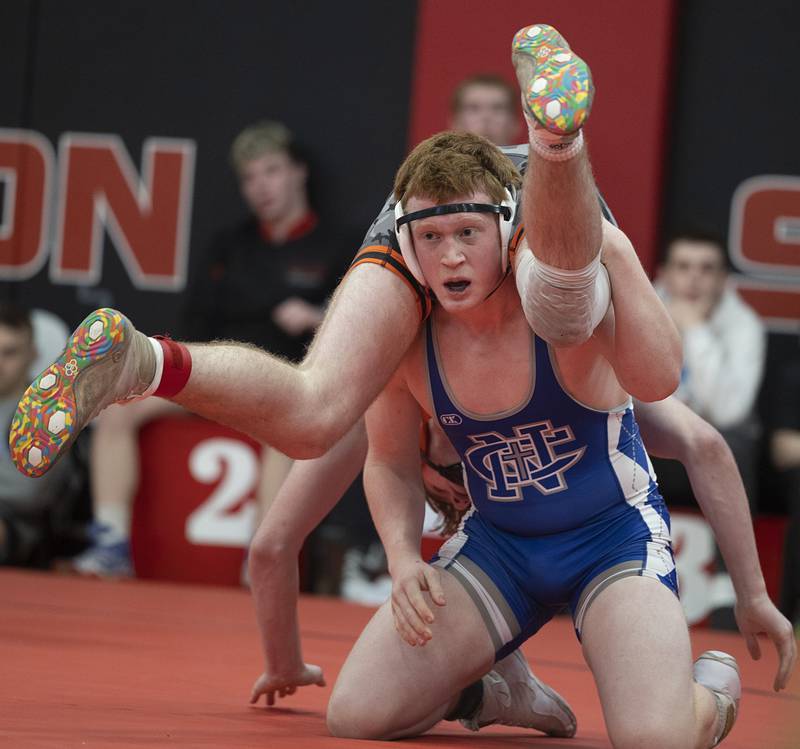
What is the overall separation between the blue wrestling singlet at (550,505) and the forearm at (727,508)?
0.09 metres

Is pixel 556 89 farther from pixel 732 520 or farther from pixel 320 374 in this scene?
pixel 732 520

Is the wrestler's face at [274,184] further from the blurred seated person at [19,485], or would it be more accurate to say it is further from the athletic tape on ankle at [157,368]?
the athletic tape on ankle at [157,368]

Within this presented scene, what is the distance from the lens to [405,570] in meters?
2.57

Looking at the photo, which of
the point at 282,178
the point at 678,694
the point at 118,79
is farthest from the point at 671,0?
the point at 678,694

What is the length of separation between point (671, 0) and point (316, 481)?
369 centimetres

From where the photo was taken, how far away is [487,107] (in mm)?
5398

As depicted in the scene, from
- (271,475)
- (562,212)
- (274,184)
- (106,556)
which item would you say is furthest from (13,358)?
(562,212)

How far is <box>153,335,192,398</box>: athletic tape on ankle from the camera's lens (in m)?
2.16

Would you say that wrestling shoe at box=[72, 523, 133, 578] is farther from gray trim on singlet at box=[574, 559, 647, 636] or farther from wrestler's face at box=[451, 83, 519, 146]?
gray trim on singlet at box=[574, 559, 647, 636]

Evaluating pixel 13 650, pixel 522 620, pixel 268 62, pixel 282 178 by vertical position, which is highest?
pixel 268 62

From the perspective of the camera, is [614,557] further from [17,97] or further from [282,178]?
[17,97]

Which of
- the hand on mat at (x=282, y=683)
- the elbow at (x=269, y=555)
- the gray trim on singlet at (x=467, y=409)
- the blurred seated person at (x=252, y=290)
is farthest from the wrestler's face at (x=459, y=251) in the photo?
the blurred seated person at (x=252, y=290)

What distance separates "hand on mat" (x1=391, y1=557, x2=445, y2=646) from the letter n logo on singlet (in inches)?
9.0

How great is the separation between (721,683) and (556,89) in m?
1.22
